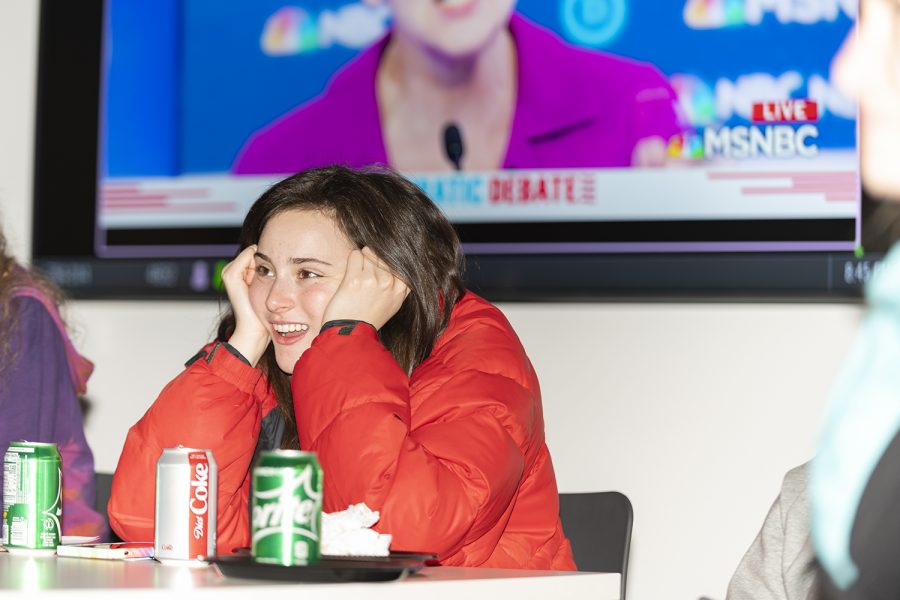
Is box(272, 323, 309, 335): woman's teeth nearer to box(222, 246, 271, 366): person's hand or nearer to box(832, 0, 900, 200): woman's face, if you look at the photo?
box(222, 246, 271, 366): person's hand

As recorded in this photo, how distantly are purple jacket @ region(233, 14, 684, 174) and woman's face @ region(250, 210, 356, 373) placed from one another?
34.4 inches

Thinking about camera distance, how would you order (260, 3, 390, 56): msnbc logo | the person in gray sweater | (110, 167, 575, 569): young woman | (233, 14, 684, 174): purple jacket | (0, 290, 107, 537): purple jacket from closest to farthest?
1. (110, 167, 575, 569): young woman
2. the person in gray sweater
3. (0, 290, 107, 537): purple jacket
4. (233, 14, 684, 174): purple jacket
5. (260, 3, 390, 56): msnbc logo

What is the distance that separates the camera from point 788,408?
8.65ft

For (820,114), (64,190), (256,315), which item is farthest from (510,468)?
(64,190)

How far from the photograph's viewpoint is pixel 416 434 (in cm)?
188

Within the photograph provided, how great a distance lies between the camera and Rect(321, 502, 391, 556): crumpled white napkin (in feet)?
5.03

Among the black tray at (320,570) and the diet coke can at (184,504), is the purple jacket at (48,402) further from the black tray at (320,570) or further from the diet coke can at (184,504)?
the black tray at (320,570)

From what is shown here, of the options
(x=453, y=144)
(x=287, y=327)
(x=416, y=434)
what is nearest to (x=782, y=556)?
(x=416, y=434)

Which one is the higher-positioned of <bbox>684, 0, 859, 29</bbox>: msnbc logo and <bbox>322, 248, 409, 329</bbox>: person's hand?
<bbox>684, 0, 859, 29</bbox>: msnbc logo

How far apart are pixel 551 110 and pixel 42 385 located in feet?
4.20

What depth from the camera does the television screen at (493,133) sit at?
2678 millimetres

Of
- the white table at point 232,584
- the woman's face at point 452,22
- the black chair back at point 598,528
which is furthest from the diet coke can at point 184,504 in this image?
the woman's face at point 452,22

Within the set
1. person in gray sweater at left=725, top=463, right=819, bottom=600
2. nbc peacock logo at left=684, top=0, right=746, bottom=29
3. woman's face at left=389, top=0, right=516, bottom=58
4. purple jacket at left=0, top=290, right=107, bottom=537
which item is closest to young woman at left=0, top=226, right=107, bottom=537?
purple jacket at left=0, top=290, right=107, bottom=537

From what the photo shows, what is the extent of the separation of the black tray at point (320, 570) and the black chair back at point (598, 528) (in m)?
0.73
